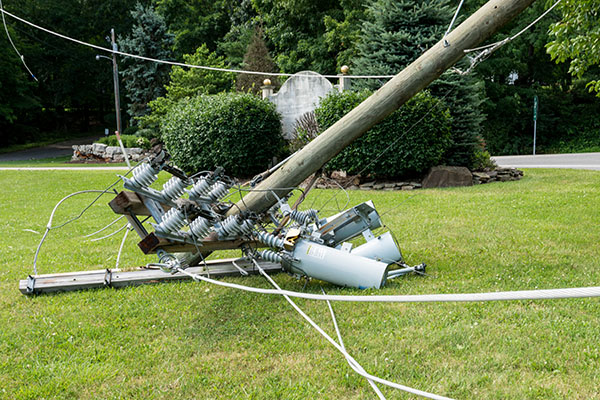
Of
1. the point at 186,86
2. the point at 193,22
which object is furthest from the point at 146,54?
the point at 186,86

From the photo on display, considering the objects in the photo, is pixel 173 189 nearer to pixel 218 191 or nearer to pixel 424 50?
pixel 218 191

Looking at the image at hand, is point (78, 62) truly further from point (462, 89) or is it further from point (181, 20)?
point (462, 89)

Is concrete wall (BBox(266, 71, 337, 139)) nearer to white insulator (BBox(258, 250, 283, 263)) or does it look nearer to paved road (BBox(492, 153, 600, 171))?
paved road (BBox(492, 153, 600, 171))

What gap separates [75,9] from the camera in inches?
1607

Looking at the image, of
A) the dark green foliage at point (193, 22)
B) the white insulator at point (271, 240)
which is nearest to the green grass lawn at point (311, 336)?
the white insulator at point (271, 240)

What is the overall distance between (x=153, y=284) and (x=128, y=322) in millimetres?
996

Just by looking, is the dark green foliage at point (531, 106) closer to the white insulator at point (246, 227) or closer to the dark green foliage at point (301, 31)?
the dark green foliage at point (301, 31)

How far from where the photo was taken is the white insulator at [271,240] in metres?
→ 4.91

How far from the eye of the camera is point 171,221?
4473mm

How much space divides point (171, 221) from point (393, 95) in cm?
256

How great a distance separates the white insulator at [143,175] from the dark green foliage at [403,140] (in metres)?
8.51

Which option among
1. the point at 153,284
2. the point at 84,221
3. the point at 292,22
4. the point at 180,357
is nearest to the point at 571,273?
the point at 180,357

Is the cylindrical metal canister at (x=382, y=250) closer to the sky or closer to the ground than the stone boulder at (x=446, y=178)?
closer to the sky

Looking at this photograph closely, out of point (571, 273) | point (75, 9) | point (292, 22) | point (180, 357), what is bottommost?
point (571, 273)
